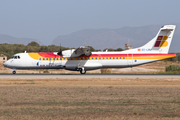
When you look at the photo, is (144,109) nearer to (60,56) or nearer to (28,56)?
(60,56)

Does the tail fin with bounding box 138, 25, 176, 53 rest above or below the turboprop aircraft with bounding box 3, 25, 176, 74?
above

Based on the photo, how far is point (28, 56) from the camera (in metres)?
36.0

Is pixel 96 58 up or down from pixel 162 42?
down

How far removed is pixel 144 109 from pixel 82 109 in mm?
2754

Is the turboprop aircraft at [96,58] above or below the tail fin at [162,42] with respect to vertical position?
below

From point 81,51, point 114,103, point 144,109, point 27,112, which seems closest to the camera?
point 27,112

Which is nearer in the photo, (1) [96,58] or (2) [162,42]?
(1) [96,58]

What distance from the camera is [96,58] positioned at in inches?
1388

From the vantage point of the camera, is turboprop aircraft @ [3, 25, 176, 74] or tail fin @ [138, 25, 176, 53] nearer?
turboprop aircraft @ [3, 25, 176, 74]

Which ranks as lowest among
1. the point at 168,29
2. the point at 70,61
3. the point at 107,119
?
the point at 107,119

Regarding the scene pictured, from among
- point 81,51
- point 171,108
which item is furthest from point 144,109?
point 81,51

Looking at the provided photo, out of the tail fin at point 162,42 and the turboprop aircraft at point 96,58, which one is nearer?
the turboprop aircraft at point 96,58

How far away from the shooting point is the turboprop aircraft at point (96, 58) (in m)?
34.8

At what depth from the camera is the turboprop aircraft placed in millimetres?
34844
